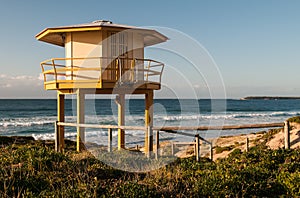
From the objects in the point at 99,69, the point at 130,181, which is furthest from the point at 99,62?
the point at 130,181

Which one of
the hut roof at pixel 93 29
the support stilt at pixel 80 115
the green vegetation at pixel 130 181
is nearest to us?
the green vegetation at pixel 130 181

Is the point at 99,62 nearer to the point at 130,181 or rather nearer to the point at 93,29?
the point at 93,29

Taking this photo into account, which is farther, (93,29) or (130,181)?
(93,29)

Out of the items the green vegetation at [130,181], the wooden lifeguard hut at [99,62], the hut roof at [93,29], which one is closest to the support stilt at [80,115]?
the wooden lifeguard hut at [99,62]

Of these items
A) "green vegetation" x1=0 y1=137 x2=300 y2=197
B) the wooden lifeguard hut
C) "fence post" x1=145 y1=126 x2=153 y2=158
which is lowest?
"green vegetation" x1=0 y1=137 x2=300 y2=197

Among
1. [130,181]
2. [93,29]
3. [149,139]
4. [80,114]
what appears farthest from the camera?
[80,114]

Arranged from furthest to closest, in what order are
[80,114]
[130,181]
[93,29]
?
[80,114] → [93,29] → [130,181]

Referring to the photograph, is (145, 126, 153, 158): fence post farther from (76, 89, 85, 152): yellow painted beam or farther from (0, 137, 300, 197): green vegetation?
(76, 89, 85, 152): yellow painted beam

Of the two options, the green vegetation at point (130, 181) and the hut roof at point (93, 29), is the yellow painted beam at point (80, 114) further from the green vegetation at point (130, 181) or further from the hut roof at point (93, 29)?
the green vegetation at point (130, 181)

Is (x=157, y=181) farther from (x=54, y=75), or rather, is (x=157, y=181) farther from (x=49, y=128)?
(x=49, y=128)

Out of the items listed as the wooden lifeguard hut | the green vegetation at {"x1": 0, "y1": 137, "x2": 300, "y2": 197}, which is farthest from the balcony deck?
the green vegetation at {"x1": 0, "y1": 137, "x2": 300, "y2": 197}

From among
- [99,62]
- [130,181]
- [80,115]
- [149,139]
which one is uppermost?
[99,62]

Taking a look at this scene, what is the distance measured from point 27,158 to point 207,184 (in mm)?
4605

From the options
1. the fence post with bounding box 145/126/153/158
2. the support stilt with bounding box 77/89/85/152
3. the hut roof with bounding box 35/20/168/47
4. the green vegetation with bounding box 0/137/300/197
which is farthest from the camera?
the support stilt with bounding box 77/89/85/152
